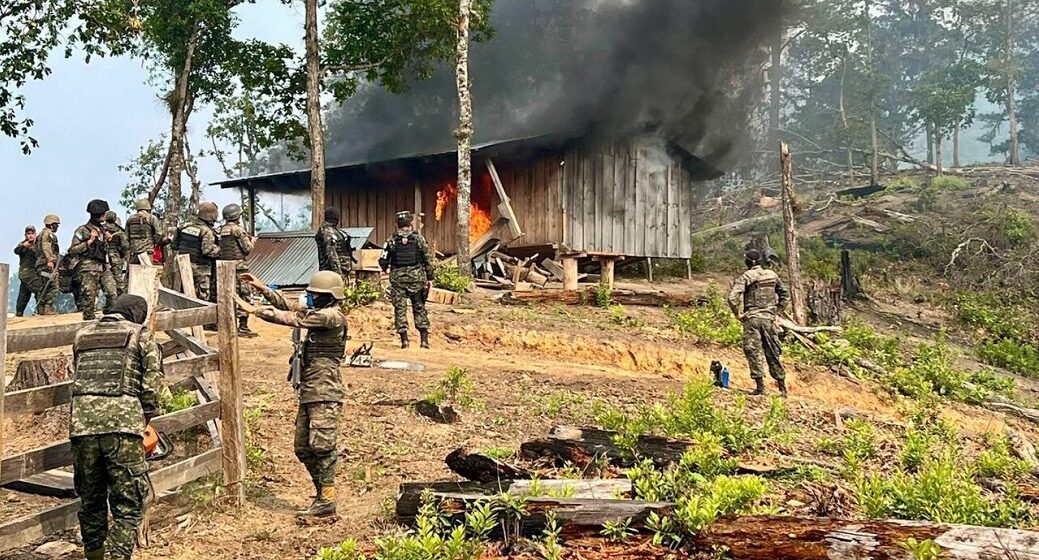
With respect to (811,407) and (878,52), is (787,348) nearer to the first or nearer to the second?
(811,407)

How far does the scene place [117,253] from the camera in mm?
11977

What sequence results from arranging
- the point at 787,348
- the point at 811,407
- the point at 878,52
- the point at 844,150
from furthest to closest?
the point at 878,52 → the point at 844,150 → the point at 787,348 → the point at 811,407

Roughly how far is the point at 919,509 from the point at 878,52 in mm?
53428

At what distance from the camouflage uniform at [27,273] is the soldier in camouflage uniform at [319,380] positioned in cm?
1036

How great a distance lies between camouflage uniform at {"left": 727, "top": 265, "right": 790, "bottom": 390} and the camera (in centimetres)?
1064

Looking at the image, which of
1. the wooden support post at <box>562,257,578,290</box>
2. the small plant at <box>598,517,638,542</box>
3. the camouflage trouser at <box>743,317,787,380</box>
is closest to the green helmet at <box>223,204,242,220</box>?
the camouflage trouser at <box>743,317,787,380</box>

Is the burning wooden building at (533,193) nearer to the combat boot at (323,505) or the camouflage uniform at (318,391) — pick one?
the camouflage uniform at (318,391)

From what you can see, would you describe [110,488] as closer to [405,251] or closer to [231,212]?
[231,212]

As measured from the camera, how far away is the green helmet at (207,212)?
33.7ft

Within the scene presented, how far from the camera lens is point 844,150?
47375mm

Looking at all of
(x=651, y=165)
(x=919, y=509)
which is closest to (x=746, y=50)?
(x=651, y=165)

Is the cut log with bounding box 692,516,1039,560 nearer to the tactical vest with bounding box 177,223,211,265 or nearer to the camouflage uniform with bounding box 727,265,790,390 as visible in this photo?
the camouflage uniform with bounding box 727,265,790,390

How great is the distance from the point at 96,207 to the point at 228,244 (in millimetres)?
2192

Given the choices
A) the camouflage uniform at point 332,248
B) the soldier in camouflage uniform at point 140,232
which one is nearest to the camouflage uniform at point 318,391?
the camouflage uniform at point 332,248
